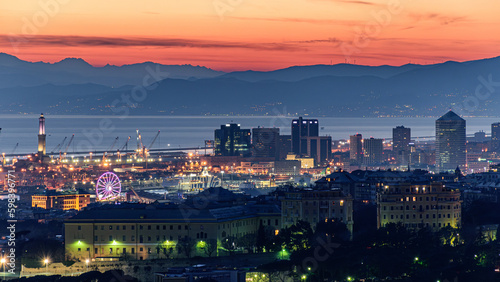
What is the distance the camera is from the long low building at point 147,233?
4072 centimetres

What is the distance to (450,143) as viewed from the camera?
136m

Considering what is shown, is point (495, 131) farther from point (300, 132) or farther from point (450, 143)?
point (300, 132)

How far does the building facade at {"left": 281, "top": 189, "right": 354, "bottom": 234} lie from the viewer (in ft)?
145

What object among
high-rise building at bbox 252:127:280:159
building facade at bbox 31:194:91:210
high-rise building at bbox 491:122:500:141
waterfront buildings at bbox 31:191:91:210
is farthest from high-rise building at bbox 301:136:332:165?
building facade at bbox 31:194:91:210

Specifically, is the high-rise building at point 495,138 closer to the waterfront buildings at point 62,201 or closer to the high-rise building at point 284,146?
the high-rise building at point 284,146

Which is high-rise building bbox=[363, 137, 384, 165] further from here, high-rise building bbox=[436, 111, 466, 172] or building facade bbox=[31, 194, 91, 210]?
building facade bbox=[31, 194, 91, 210]

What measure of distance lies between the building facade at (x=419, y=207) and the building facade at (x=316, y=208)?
210cm

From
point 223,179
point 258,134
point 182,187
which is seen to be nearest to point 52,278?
point 182,187

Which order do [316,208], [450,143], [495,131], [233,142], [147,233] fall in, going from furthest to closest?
[495,131], [233,142], [450,143], [316,208], [147,233]

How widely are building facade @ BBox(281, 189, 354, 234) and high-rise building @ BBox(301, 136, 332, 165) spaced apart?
100760mm

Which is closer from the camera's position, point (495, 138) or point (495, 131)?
point (495, 138)

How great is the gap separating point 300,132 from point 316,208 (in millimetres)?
107046

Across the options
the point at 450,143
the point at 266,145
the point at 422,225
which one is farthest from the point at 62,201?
the point at 450,143

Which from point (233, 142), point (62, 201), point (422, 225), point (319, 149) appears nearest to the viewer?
point (422, 225)
